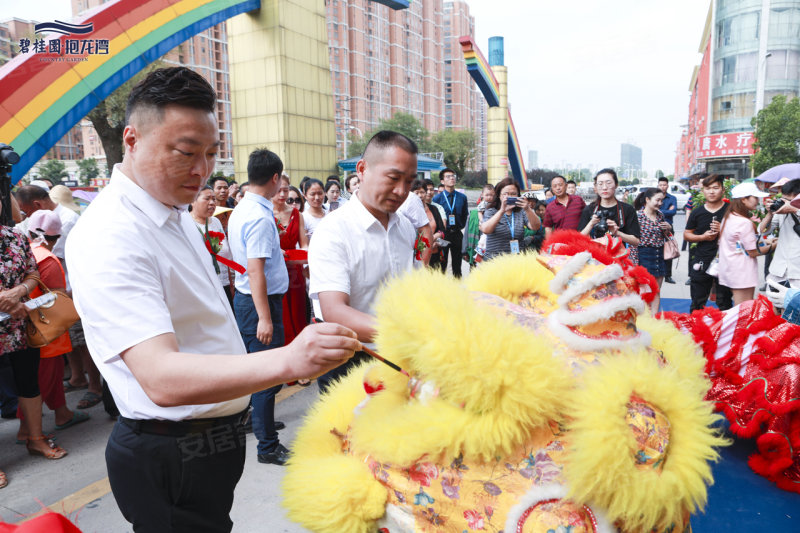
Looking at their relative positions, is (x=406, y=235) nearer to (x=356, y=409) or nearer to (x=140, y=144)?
(x=356, y=409)

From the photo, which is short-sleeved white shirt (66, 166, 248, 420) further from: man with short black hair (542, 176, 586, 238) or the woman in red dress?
man with short black hair (542, 176, 586, 238)

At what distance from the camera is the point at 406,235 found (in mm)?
2389

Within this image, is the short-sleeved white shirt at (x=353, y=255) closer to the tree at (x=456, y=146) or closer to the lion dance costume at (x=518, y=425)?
the lion dance costume at (x=518, y=425)

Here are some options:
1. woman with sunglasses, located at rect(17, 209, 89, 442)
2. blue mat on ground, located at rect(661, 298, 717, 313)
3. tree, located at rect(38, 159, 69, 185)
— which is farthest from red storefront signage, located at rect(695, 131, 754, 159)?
tree, located at rect(38, 159, 69, 185)

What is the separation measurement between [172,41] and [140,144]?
27.3 ft

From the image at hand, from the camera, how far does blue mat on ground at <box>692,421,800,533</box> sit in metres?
2.49

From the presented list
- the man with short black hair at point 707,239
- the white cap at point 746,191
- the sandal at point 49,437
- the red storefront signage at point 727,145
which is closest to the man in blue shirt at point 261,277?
the sandal at point 49,437

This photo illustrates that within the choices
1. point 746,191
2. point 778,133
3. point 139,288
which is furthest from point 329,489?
point 778,133

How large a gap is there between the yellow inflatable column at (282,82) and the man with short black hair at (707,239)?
7.53 m

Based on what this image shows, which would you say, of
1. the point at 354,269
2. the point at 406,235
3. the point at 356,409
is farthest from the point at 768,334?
the point at 356,409

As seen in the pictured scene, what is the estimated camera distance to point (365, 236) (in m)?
2.16

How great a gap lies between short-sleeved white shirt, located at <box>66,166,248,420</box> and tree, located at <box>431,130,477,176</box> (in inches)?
2039

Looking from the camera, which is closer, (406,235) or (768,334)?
(406,235)

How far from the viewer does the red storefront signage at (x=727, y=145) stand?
3563 cm
